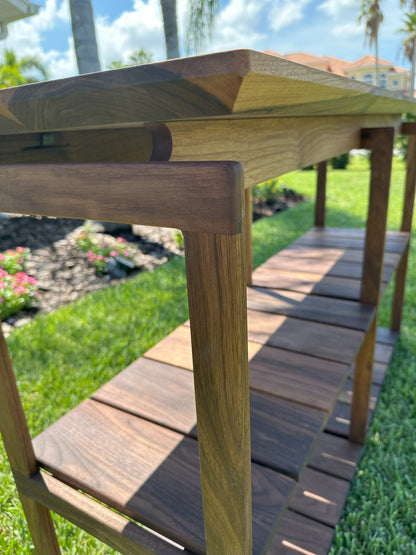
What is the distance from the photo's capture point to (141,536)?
38.7 inches

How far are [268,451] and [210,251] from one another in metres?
0.81

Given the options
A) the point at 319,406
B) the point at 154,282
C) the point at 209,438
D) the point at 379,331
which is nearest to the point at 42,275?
the point at 154,282

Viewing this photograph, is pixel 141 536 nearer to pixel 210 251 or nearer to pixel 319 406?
pixel 319 406

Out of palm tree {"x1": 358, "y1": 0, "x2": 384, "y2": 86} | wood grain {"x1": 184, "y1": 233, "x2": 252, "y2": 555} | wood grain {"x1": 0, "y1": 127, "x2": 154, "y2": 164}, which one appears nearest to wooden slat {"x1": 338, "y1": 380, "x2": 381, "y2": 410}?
wood grain {"x1": 184, "y1": 233, "x2": 252, "y2": 555}

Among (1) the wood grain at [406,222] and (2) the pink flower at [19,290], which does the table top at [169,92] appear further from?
(2) the pink flower at [19,290]

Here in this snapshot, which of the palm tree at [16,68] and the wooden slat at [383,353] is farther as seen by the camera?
the palm tree at [16,68]

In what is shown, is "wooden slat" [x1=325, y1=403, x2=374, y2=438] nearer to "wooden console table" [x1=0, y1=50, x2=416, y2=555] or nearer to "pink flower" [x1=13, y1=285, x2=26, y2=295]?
"wooden console table" [x1=0, y1=50, x2=416, y2=555]

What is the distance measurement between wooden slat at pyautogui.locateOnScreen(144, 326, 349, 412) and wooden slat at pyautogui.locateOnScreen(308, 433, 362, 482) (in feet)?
1.96

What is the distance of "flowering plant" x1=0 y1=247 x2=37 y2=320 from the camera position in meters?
3.55

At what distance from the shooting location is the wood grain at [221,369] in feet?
1.85

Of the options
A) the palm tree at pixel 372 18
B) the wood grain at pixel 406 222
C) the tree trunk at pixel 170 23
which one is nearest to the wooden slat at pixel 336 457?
the wood grain at pixel 406 222

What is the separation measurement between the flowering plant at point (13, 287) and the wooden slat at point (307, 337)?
2.48m

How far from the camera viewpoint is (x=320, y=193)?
321 centimetres

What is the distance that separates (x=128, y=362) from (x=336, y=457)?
1.43 meters
